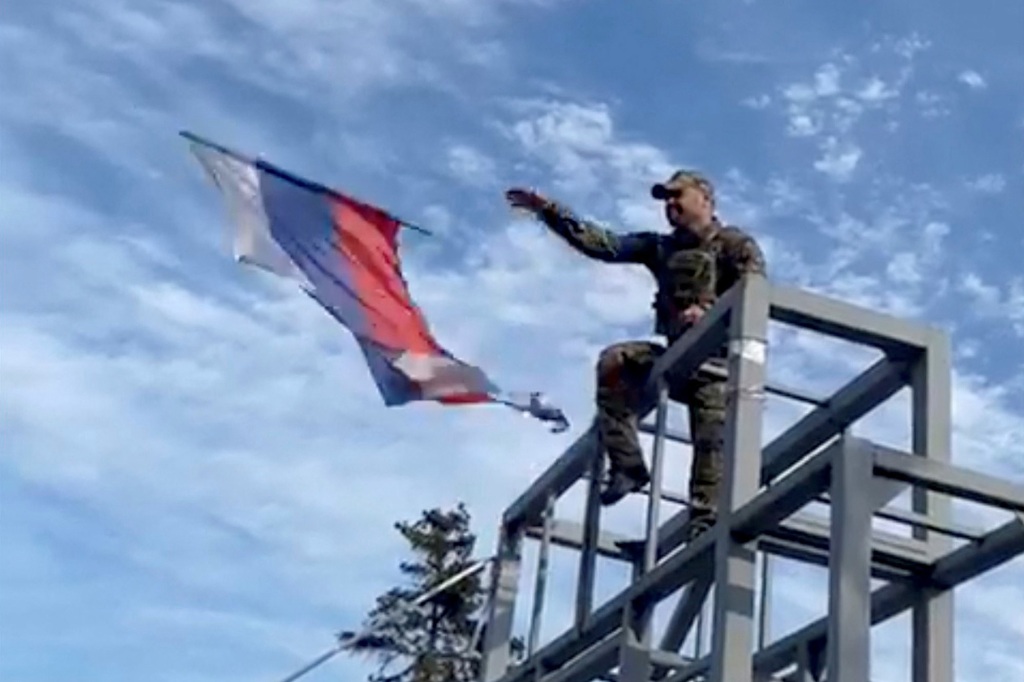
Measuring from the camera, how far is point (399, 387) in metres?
7.81

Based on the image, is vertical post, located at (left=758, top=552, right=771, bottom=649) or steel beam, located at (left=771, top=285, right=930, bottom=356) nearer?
steel beam, located at (left=771, top=285, right=930, bottom=356)

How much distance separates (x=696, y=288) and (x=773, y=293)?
2.42 ft

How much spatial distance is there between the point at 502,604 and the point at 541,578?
61 cm

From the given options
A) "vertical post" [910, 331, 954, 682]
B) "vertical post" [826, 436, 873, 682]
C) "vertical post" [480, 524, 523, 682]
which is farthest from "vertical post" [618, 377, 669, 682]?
"vertical post" [480, 524, 523, 682]

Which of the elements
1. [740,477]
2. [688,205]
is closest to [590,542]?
[688,205]

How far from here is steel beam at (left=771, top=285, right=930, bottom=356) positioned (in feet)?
17.3

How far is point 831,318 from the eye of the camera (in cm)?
527

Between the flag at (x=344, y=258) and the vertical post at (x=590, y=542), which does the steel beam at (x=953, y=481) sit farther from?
the flag at (x=344, y=258)

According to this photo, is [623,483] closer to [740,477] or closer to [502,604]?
[740,477]

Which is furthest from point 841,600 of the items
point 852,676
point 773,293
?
point 773,293

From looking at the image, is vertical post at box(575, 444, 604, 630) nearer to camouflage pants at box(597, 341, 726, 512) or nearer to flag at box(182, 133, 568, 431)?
camouflage pants at box(597, 341, 726, 512)

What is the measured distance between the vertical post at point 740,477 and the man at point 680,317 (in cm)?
51

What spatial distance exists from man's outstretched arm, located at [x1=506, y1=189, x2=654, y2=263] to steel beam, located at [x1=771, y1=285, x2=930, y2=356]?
1.15 m

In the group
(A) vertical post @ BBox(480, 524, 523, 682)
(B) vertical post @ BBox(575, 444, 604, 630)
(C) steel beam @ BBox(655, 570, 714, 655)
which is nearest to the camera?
(C) steel beam @ BBox(655, 570, 714, 655)
